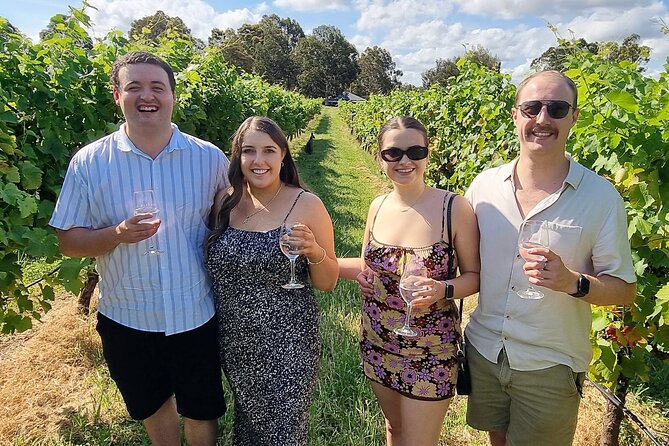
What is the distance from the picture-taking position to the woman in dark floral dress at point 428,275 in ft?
7.03

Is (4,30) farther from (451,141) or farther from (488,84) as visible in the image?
(451,141)

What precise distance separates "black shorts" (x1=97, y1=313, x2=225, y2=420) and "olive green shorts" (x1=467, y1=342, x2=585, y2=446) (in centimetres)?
130

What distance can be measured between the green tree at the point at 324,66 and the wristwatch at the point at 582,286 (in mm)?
87000

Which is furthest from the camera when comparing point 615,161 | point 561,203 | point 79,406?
point 79,406

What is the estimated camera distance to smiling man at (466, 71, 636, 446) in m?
1.85

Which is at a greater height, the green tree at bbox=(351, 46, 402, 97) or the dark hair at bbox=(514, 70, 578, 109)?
the green tree at bbox=(351, 46, 402, 97)

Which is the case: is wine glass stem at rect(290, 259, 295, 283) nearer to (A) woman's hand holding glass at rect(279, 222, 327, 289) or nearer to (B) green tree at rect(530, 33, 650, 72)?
(A) woman's hand holding glass at rect(279, 222, 327, 289)

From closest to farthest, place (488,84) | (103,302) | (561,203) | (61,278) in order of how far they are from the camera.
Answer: (561,203) < (103,302) < (61,278) < (488,84)

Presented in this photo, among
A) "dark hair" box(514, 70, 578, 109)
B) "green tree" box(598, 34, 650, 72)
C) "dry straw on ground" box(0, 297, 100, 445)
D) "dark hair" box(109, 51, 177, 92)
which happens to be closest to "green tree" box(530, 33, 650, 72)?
"green tree" box(598, 34, 650, 72)

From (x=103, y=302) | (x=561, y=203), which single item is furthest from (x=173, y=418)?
(x=561, y=203)

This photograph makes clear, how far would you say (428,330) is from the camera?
2197mm

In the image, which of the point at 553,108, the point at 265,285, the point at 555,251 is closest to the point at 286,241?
the point at 265,285

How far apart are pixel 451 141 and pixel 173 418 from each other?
678 centimetres

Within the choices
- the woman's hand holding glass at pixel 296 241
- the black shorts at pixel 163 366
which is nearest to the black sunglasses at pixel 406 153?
the woman's hand holding glass at pixel 296 241
